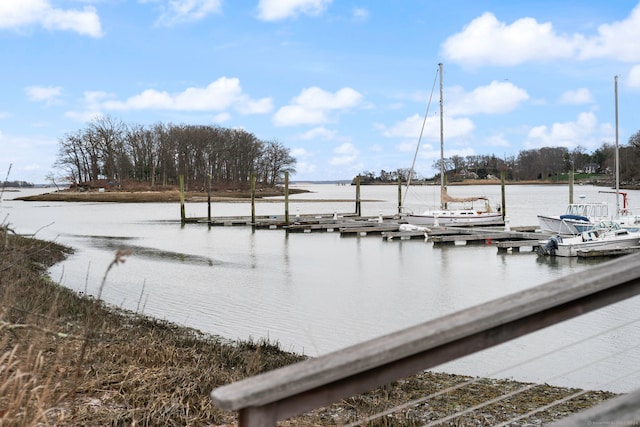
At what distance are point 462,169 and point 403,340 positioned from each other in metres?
144

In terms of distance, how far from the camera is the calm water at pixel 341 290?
9.15m

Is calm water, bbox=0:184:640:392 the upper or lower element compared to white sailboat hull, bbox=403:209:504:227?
lower

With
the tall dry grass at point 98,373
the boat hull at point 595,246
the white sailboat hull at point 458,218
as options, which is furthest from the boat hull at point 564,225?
the tall dry grass at point 98,373

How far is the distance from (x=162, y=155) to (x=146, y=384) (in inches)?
3624

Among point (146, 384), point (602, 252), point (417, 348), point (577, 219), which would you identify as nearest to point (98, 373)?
point (146, 384)

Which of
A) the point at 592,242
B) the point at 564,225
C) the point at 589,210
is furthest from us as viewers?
the point at 589,210

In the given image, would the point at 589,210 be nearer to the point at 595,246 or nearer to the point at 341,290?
the point at 595,246

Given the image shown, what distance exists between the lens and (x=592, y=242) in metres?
21.6

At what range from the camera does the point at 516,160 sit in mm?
154875

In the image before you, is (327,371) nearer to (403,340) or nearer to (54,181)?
(403,340)

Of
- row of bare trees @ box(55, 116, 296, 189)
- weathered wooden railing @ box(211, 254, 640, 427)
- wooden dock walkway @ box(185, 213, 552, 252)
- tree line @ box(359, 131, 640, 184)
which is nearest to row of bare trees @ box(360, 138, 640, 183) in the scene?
tree line @ box(359, 131, 640, 184)

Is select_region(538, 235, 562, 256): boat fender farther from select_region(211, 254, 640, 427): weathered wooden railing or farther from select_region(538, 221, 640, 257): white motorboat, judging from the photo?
select_region(211, 254, 640, 427): weathered wooden railing

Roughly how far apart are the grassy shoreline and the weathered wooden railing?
1.81 meters

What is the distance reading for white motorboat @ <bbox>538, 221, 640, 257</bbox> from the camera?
21.7 metres
